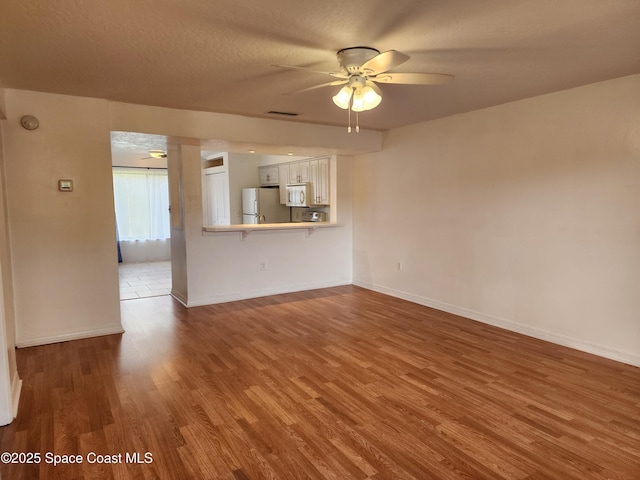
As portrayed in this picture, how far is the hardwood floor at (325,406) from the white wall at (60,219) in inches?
13.2

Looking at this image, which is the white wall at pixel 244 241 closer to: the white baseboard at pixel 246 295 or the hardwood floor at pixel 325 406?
the white baseboard at pixel 246 295

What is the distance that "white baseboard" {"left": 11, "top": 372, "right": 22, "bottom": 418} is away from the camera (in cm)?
241

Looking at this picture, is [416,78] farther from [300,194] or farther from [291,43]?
[300,194]

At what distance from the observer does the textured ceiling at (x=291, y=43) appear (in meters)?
1.96

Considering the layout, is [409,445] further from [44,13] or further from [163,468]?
[44,13]

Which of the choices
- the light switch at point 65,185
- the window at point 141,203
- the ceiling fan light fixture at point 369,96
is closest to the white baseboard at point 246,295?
the light switch at point 65,185

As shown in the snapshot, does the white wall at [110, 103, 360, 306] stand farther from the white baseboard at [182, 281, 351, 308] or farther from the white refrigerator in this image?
the white refrigerator

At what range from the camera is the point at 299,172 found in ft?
22.7

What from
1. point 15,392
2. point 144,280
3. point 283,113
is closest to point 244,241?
point 283,113

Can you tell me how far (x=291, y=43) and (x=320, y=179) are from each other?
395cm

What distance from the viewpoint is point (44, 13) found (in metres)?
1.98

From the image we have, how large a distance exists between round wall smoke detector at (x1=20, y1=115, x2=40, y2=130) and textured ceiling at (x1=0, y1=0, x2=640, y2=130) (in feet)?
0.99

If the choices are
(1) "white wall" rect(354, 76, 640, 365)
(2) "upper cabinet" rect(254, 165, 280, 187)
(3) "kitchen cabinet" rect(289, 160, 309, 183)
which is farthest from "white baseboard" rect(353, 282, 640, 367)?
(2) "upper cabinet" rect(254, 165, 280, 187)

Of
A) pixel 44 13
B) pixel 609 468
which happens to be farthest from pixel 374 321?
pixel 44 13
